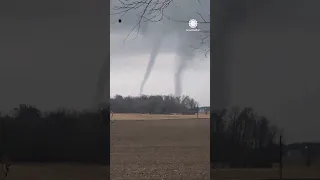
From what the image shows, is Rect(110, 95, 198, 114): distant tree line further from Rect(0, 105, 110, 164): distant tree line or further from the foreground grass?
Rect(0, 105, 110, 164): distant tree line

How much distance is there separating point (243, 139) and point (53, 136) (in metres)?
1.92

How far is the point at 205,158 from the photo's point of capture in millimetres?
5074

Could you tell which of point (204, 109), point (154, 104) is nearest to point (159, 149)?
point (154, 104)

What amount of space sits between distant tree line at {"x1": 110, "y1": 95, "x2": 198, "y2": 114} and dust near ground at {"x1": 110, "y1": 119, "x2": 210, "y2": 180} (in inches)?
4.1

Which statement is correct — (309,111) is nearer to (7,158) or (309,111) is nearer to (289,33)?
(289,33)

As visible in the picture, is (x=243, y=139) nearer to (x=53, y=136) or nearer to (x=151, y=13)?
(x=151, y=13)

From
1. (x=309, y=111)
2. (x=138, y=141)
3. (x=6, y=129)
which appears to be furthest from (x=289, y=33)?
(x=6, y=129)

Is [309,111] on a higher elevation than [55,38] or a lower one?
lower

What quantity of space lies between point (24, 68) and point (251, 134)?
2.39m

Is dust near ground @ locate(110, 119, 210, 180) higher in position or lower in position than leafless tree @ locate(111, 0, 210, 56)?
lower

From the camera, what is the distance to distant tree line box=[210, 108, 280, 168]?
5.08 metres
